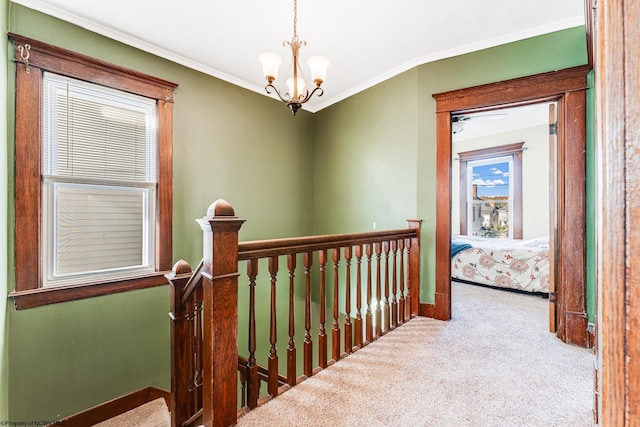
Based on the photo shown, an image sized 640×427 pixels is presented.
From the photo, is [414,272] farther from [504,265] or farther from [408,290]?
[504,265]

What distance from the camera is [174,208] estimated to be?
2793mm

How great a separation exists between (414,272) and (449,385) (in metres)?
1.14

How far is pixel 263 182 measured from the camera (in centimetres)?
354

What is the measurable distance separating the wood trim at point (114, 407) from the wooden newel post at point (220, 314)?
174 centimetres

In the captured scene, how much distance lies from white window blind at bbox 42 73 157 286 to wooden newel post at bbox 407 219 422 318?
251 cm

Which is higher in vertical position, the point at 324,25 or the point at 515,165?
the point at 324,25

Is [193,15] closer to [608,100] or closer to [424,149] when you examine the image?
[424,149]

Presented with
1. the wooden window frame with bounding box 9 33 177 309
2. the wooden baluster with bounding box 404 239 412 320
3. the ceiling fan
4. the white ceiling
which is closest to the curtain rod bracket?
the wooden window frame with bounding box 9 33 177 309

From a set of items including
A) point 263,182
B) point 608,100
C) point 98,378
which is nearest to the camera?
point 608,100

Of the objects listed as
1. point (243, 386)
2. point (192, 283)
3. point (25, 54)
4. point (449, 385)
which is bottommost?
point (243, 386)

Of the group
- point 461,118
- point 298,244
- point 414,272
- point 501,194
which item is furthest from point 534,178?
point 298,244

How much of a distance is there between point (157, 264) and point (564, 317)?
3.53m

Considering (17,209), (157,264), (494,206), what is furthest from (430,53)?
(494,206)

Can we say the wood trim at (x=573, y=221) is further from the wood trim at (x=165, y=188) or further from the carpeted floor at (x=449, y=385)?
the wood trim at (x=165, y=188)
